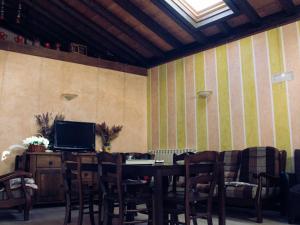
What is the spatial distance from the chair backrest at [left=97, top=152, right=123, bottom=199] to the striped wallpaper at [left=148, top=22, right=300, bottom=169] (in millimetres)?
2893

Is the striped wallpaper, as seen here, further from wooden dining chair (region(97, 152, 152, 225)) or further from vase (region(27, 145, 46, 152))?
wooden dining chair (region(97, 152, 152, 225))

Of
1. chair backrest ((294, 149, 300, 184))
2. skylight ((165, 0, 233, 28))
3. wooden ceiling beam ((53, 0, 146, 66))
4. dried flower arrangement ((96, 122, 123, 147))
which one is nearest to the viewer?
chair backrest ((294, 149, 300, 184))

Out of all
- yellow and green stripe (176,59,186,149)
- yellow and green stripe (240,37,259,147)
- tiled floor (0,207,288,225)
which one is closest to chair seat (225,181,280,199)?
tiled floor (0,207,288,225)

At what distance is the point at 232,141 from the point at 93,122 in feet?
8.96

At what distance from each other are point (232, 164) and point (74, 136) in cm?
288

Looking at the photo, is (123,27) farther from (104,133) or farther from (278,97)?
(278,97)

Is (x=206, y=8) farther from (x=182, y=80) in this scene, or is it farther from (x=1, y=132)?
(x=1, y=132)

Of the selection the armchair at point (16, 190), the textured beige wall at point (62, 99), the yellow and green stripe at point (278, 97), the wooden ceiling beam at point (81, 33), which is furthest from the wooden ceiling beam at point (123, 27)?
the armchair at point (16, 190)

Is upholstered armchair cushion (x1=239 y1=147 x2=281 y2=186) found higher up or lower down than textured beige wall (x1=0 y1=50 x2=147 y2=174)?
lower down

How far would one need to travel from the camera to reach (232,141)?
534 centimetres

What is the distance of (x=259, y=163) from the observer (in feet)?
14.5

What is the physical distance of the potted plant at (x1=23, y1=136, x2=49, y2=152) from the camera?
16.4ft

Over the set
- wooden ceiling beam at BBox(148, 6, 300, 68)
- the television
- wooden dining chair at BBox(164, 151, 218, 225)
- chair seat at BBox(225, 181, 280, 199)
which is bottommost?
chair seat at BBox(225, 181, 280, 199)

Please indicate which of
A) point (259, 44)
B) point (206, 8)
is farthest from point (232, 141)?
point (206, 8)
